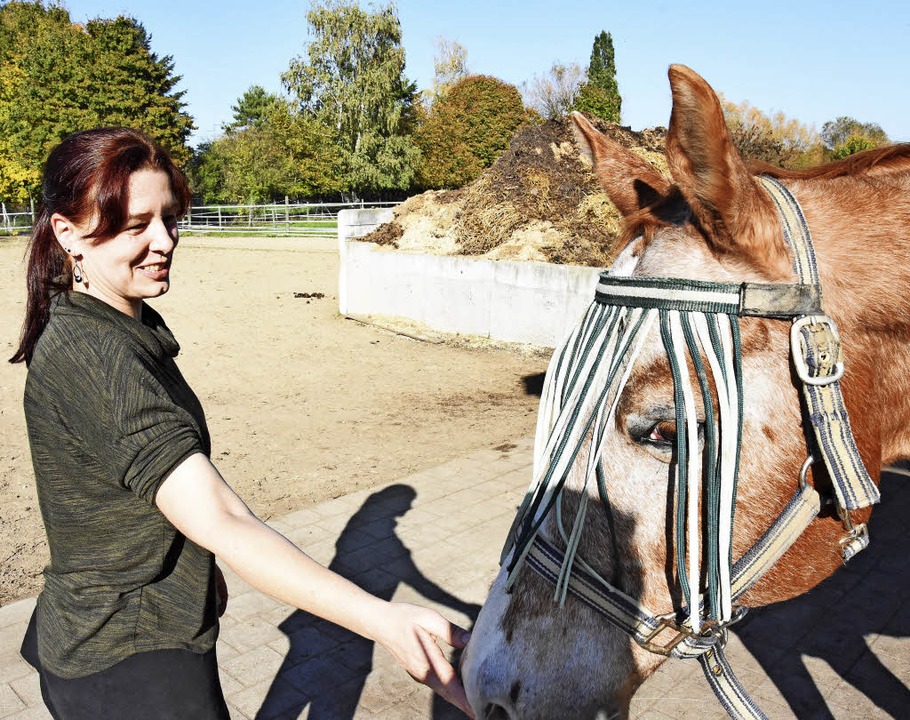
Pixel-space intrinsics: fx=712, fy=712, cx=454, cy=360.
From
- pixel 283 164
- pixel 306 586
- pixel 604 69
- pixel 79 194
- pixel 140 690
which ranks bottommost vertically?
pixel 140 690

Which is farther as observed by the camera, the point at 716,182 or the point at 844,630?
the point at 844,630

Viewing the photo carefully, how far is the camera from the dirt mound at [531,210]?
11578mm

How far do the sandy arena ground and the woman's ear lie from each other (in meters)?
3.27

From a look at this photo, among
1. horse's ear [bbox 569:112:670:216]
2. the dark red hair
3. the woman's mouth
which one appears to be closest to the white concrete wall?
horse's ear [bbox 569:112:670:216]

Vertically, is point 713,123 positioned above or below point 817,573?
above

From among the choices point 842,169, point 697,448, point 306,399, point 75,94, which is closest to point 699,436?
point 697,448

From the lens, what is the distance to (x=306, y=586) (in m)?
1.34

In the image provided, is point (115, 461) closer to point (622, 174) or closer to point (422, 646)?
point (422, 646)

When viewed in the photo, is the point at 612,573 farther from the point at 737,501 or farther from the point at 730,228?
the point at 730,228

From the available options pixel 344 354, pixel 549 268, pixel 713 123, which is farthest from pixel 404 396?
A: pixel 713 123

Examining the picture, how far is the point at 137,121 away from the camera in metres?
38.1

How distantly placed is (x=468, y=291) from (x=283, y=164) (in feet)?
124

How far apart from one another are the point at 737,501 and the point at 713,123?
705 millimetres

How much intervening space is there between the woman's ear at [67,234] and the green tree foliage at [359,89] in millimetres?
44202
